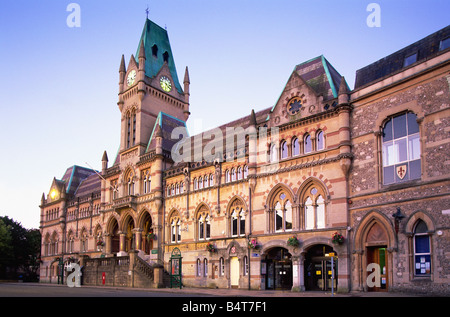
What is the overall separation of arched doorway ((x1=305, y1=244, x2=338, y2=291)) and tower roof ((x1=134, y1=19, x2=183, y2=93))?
104 feet

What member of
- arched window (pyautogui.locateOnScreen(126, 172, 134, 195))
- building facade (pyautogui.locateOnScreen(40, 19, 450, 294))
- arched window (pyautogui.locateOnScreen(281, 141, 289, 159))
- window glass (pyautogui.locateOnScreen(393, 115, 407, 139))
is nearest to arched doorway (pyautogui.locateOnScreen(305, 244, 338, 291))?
building facade (pyautogui.locateOnScreen(40, 19, 450, 294))

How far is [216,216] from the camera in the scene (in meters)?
41.2

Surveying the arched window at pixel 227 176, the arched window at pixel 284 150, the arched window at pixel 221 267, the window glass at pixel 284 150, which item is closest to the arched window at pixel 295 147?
the arched window at pixel 284 150

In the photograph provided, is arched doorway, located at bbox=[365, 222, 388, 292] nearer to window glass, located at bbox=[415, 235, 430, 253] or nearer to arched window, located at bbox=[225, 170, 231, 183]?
window glass, located at bbox=[415, 235, 430, 253]

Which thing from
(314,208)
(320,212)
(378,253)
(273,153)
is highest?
(273,153)

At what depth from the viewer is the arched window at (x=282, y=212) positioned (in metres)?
34.8

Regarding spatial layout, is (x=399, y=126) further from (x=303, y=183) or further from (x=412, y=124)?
(x=303, y=183)

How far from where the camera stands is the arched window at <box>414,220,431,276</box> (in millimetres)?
25797

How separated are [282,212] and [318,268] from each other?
500 centimetres

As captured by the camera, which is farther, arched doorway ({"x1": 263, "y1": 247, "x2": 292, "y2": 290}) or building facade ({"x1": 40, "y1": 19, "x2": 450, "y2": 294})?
arched doorway ({"x1": 263, "y1": 247, "x2": 292, "y2": 290})

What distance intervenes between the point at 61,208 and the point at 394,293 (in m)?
55.3

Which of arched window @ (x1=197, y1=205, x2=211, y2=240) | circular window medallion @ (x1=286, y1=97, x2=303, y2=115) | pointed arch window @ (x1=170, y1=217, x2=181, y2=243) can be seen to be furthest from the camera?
pointed arch window @ (x1=170, y1=217, x2=181, y2=243)

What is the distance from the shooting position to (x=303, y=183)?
33.7 meters

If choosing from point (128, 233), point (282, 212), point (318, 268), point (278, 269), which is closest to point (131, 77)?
point (128, 233)
